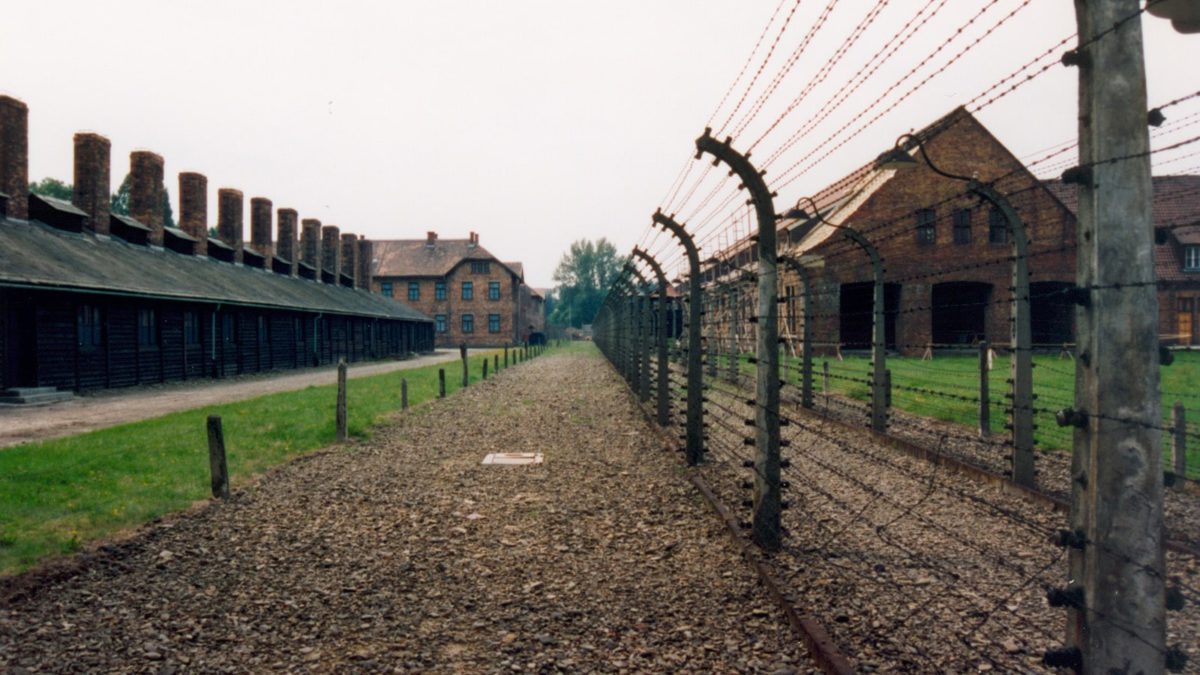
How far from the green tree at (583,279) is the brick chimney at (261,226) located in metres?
74.8

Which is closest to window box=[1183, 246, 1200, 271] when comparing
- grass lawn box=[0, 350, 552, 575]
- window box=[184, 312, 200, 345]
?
grass lawn box=[0, 350, 552, 575]

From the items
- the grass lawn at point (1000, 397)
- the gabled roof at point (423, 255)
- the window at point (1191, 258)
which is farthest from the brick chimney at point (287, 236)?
the window at point (1191, 258)

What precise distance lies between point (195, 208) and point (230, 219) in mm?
3862

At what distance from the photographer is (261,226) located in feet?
133

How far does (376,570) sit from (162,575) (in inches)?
59.4

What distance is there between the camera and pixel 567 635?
14.0 feet

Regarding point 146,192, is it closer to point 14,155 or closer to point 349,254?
point 14,155

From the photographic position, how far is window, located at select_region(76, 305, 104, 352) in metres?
20.1

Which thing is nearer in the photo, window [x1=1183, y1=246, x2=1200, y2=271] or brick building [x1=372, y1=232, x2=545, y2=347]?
window [x1=1183, y1=246, x2=1200, y2=271]

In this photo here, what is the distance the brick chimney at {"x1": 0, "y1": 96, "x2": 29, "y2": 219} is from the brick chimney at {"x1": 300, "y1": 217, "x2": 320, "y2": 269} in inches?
974

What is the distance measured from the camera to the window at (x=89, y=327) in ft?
65.9

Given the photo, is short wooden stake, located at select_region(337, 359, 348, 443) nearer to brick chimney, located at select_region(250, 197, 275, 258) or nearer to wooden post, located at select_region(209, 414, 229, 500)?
wooden post, located at select_region(209, 414, 229, 500)

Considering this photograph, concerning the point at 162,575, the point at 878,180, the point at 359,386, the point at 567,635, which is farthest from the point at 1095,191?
the point at 878,180

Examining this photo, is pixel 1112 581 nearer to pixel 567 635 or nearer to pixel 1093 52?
pixel 1093 52
